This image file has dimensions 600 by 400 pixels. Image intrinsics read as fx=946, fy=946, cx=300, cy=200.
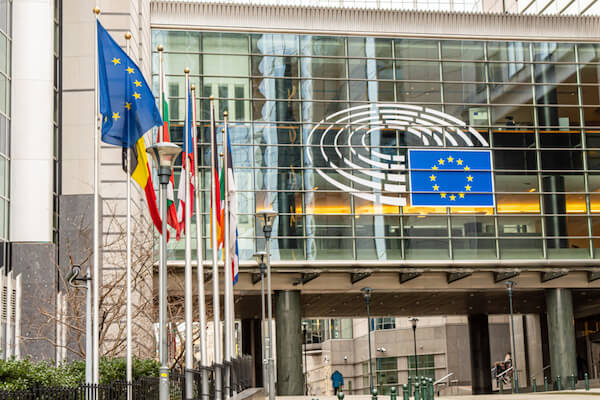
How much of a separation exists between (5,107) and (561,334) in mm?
33338

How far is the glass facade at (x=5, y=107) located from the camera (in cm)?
3556

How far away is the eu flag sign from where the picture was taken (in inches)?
2035

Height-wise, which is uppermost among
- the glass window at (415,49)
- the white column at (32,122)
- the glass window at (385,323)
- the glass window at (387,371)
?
the glass window at (415,49)

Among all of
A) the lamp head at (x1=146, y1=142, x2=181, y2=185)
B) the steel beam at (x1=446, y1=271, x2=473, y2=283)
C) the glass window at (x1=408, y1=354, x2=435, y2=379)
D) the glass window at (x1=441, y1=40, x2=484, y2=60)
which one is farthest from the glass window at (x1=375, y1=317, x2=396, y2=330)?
the lamp head at (x1=146, y1=142, x2=181, y2=185)

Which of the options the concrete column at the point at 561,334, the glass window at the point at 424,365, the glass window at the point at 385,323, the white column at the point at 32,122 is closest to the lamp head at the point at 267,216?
the white column at the point at 32,122

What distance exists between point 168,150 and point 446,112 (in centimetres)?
3565

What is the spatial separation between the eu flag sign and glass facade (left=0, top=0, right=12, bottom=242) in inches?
911

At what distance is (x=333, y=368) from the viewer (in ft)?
361

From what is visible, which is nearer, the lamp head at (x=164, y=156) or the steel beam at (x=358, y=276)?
the lamp head at (x=164, y=156)

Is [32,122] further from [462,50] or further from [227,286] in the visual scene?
[462,50]

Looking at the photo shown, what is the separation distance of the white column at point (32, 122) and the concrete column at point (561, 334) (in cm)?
3022

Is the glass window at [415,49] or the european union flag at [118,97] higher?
the glass window at [415,49]

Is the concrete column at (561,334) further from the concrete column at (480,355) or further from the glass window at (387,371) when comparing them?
the glass window at (387,371)

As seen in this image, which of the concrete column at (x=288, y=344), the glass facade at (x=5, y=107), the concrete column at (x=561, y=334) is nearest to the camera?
the glass facade at (x=5, y=107)
